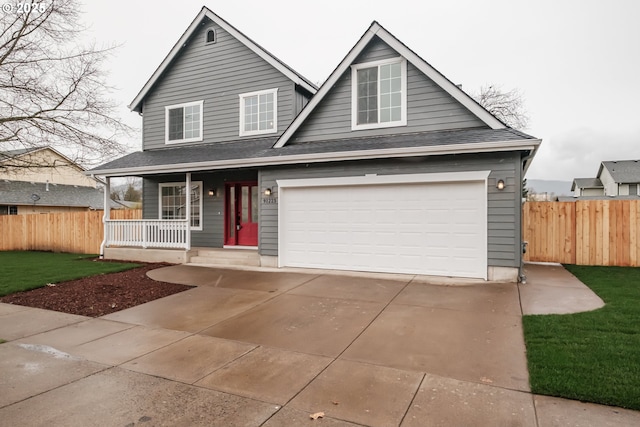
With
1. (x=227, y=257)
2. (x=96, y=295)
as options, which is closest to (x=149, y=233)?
(x=227, y=257)

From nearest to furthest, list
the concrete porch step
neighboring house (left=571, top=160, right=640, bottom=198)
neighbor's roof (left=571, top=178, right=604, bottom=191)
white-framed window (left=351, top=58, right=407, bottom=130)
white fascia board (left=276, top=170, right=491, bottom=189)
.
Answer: white fascia board (left=276, top=170, right=491, bottom=189), white-framed window (left=351, top=58, right=407, bottom=130), the concrete porch step, neighboring house (left=571, top=160, right=640, bottom=198), neighbor's roof (left=571, top=178, right=604, bottom=191)

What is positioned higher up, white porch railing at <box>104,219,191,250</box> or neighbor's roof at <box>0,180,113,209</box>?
neighbor's roof at <box>0,180,113,209</box>

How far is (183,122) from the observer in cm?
1400

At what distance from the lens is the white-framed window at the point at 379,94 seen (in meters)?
9.70

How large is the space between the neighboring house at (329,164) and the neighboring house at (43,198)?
17851mm

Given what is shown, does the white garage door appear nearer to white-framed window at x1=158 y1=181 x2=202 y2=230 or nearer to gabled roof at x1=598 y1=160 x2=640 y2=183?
white-framed window at x1=158 y1=181 x2=202 y2=230

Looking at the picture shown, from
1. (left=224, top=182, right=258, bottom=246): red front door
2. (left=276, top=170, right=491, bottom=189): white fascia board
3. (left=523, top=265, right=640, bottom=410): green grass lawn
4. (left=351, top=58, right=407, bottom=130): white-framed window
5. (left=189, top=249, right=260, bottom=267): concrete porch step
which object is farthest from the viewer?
(left=224, top=182, right=258, bottom=246): red front door

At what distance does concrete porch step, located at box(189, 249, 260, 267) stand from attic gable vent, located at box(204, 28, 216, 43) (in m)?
7.62

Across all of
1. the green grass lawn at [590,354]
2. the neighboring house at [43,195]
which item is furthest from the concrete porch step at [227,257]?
the neighboring house at [43,195]

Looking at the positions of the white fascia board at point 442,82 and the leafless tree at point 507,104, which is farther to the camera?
the leafless tree at point 507,104

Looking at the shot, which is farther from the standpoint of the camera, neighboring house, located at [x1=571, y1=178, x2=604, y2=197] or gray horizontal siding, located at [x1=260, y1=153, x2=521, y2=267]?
neighboring house, located at [x1=571, y1=178, x2=604, y2=197]

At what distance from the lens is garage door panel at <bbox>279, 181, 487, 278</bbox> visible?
8.36 metres

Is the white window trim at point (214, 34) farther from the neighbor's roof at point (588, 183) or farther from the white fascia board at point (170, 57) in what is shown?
the neighbor's roof at point (588, 183)

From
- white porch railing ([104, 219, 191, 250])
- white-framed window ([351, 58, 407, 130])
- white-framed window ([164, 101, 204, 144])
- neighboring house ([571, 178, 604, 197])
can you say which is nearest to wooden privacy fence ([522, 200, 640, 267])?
white-framed window ([351, 58, 407, 130])
